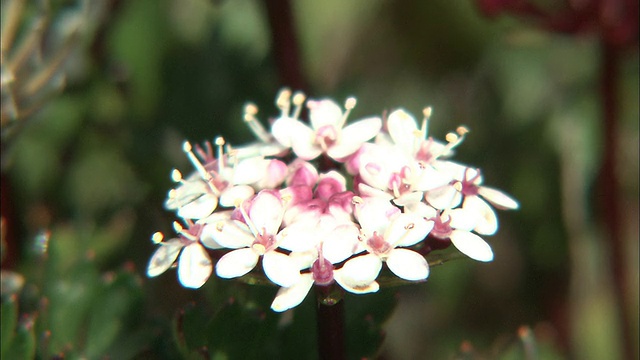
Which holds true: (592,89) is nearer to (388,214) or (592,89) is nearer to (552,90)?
(552,90)

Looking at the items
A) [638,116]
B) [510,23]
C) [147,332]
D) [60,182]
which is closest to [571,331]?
[638,116]

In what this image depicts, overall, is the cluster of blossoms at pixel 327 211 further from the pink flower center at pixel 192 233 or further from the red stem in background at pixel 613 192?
the red stem in background at pixel 613 192

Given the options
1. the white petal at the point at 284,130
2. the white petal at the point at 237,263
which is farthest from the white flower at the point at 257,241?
the white petal at the point at 284,130

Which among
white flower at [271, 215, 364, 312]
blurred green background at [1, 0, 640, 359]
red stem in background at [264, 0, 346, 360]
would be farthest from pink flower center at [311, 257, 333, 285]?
red stem in background at [264, 0, 346, 360]

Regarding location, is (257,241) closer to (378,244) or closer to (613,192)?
(378,244)

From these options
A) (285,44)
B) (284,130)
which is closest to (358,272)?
(284,130)
